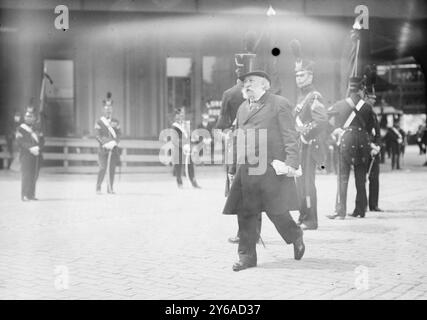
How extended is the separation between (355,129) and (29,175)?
6486mm

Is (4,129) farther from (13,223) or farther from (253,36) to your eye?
(253,36)

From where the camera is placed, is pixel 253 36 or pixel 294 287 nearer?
pixel 294 287

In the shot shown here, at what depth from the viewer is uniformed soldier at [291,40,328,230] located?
32.0ft

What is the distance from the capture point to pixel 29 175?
1475 cm

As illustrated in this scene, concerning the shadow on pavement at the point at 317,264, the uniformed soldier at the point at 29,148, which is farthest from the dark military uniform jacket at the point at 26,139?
the shadow on pavement at the point at 317,264

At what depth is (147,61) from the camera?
24844 mm

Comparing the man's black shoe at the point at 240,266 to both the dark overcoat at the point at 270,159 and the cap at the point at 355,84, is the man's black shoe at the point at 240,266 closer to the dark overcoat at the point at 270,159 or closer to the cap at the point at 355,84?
the dark overcoat at the point at 270,159

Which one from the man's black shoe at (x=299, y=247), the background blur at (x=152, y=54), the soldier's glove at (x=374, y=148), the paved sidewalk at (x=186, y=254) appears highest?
the background blur at (x=152, y=54)

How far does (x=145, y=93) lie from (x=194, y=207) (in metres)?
12.2

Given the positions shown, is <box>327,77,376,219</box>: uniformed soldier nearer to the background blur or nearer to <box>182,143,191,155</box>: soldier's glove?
<box>182,143,191,155</box>: soldier's glove

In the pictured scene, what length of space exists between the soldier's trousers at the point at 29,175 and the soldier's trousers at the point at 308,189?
6.57 meters

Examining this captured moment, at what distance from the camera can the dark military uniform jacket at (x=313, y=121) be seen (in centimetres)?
974

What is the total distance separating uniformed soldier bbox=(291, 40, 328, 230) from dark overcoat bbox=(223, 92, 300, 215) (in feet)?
8.34
